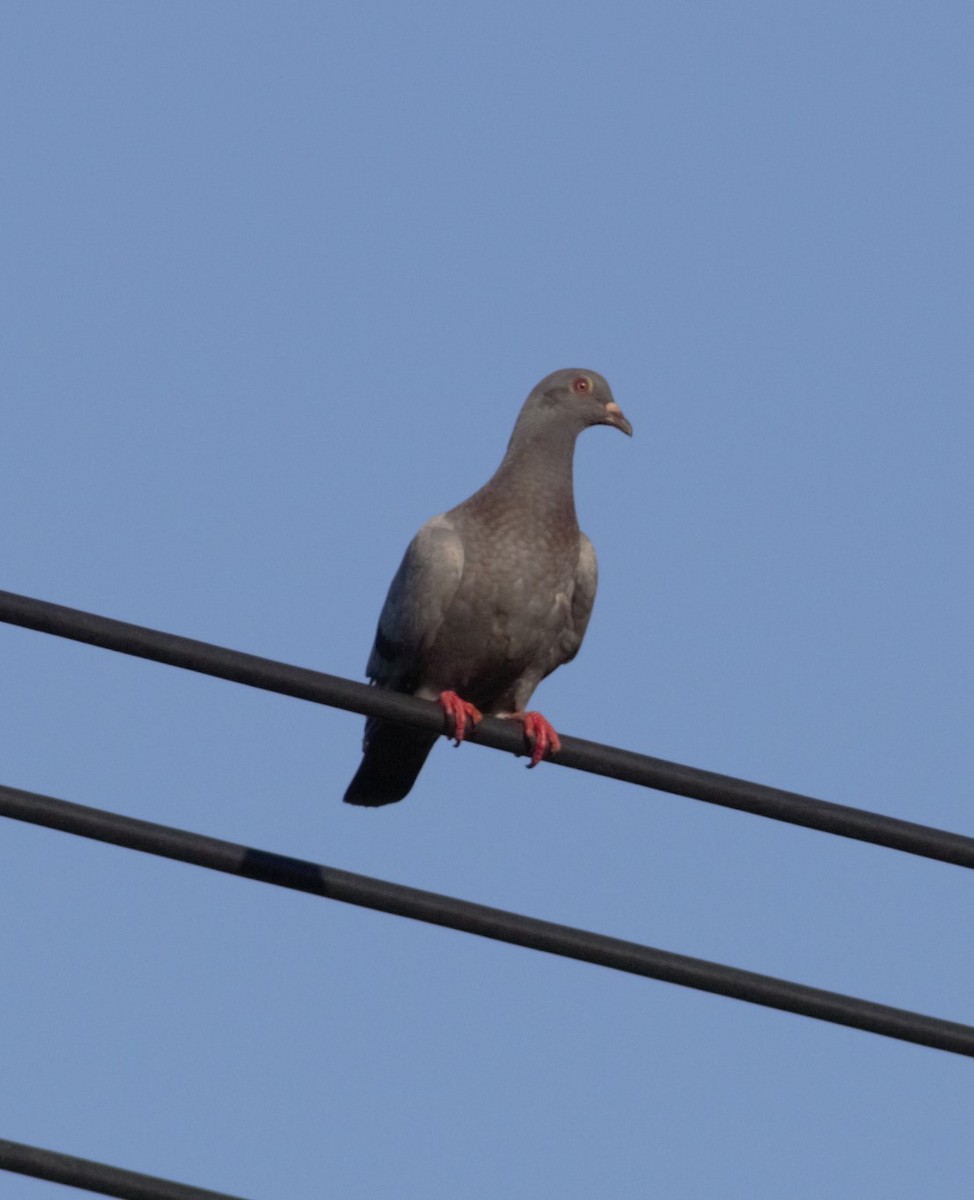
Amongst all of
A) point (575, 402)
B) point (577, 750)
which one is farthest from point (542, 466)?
point (577, 750)

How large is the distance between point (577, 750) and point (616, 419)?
410 centimetres

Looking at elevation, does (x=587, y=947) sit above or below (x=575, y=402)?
below

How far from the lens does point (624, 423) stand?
8.69 meters

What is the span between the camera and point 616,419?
8.66 meters

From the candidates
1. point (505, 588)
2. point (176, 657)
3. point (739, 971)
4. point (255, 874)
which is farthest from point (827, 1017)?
point (505, 588)

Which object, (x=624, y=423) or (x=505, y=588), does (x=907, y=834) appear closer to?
(x=505, y=588)

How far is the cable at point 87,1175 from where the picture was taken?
391 centimetres

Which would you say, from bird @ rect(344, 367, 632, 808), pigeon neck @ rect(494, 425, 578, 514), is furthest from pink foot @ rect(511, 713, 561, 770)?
pigeon neck @ rect(494, 425, 578, 514)

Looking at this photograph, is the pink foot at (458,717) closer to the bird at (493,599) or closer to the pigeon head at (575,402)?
the bird at (493,599)

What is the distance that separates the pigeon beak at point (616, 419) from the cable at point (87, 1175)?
16.9 ft

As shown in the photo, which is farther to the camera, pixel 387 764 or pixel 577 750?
pixel 387 764

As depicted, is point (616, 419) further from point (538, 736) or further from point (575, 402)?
point (538, 736)

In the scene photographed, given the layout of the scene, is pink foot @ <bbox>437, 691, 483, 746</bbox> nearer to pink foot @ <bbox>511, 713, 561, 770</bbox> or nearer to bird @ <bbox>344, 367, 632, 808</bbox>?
pink foot @ <bbox>511, 713, 561, 770</bbox>

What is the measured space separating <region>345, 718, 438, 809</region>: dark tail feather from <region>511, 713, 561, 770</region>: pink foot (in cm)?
43
